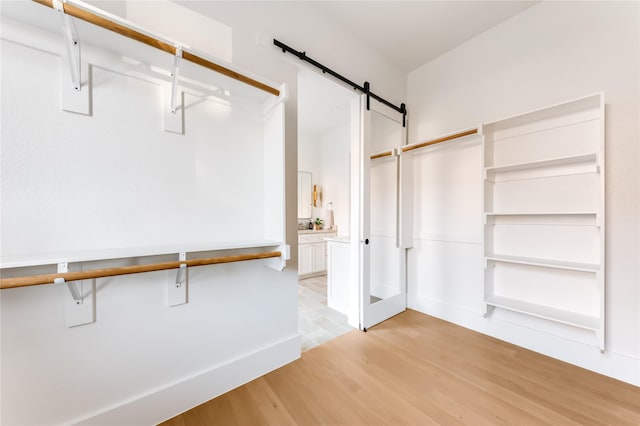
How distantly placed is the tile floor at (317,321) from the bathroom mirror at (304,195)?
1834mm

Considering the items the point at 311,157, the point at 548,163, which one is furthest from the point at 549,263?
the point at 311,157

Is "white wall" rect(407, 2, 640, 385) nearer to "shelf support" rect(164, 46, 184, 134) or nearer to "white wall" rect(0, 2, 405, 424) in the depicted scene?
"white wall" rect(0, 2, 405, 424)

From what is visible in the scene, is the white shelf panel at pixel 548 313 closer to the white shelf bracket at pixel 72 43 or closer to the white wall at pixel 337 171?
the white wall at pixel 337 171

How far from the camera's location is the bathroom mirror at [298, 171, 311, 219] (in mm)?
4946

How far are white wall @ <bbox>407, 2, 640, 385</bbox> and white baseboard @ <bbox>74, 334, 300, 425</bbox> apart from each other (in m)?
1.86

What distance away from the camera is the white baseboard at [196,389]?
124cm

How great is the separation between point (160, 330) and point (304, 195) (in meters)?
3.85

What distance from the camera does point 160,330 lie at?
54.0 inches

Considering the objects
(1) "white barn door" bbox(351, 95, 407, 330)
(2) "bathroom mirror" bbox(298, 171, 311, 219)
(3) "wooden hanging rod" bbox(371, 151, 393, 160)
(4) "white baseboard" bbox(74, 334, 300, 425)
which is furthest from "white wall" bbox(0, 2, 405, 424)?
(2) "bathroom mirror" bbox(298, 171, 311, 219)

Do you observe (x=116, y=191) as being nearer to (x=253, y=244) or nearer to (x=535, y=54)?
(x=253, y=244)

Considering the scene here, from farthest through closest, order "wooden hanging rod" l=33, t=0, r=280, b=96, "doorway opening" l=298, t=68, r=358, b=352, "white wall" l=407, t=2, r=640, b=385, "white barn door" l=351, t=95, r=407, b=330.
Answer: "doorway opening" l=298, t=68, r=358, b=352
"white barn door" l=351, t=95, r=407, b=330
"white wall" l=407, t=2, r=640, b=385
"wooden hanging rod" l=33, t=0, r=280, b=96

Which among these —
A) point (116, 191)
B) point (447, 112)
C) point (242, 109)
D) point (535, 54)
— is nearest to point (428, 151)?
point (447, 112)

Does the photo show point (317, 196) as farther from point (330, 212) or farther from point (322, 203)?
point (330, 212)

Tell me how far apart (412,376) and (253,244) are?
1502mm
